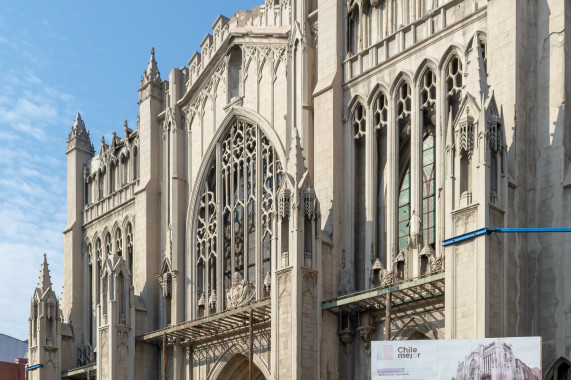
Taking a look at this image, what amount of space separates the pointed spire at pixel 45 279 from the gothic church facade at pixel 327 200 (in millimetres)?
112

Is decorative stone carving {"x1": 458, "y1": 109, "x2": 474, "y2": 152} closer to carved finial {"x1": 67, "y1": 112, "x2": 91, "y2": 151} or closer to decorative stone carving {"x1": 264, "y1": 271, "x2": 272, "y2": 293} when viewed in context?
decorative stone carving {"x1": 264, "y1": 271, "x2": 272, "y2": 293}

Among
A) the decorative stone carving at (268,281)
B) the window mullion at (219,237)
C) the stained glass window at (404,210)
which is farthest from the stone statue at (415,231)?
the window mullion at (219,237)

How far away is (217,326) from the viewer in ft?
128

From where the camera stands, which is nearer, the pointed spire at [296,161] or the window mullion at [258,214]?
the pointed spire at [296,161]

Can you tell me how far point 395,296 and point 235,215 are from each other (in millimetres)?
10956

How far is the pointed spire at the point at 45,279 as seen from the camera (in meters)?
48.6

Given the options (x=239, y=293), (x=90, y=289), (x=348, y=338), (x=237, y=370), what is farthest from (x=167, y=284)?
(x=348, y=338)

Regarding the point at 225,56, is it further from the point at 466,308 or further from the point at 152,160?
the point at 466,308

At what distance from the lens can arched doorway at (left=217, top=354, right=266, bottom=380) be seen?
1534 inches

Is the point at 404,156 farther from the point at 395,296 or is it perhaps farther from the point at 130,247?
the point at 130,247

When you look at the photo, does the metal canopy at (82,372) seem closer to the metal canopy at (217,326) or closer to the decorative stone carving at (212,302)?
the metal canopy at (217,326)

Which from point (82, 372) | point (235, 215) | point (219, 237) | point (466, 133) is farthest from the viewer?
point (82, 372)

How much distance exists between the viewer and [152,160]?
45438 mm

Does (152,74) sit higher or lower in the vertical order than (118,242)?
higher
